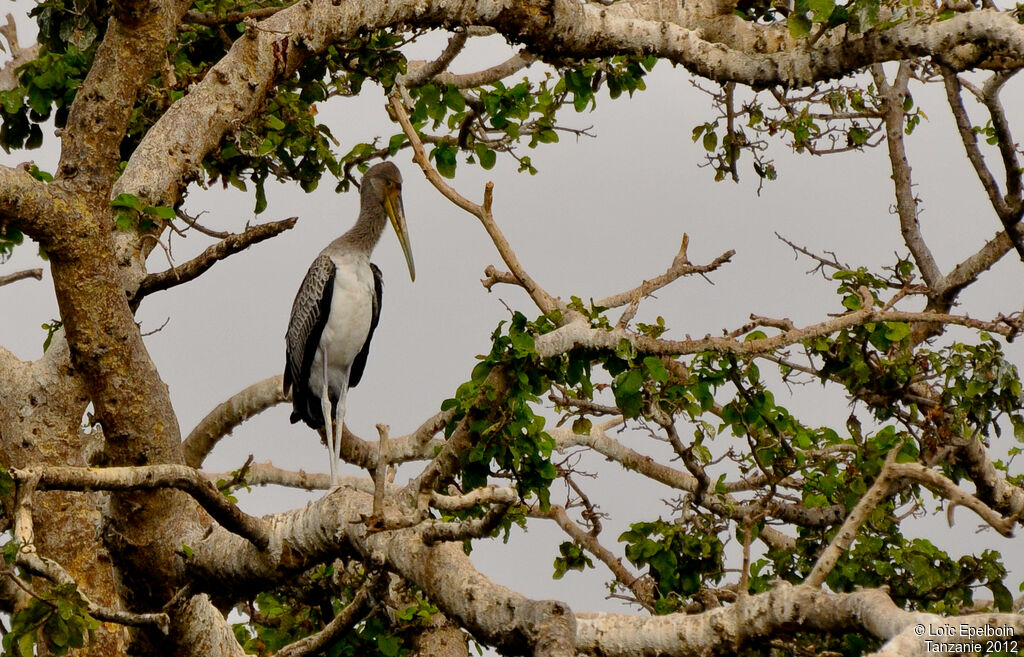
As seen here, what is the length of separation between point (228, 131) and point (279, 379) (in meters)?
2.73

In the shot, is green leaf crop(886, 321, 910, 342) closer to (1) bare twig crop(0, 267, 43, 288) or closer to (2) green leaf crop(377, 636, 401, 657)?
(2) green leaf crop(377, 636, 401, 657)

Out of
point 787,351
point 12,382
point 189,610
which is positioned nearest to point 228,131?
point 12,382

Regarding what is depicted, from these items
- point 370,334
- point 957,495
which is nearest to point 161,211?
point 957,495

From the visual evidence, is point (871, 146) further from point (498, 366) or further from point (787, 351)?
point (498, 366)

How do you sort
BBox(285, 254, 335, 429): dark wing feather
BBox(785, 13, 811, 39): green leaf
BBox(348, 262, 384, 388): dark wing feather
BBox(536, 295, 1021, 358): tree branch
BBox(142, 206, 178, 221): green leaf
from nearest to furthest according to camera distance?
1. BBox(142, 206, 178, 221): green leaf
2. BBox(536, 295, 1021, 358): tree branch
3. BBox(785, 13, 811, 39): green leaf
4. BBox(285, 254, 335, 429): dark wing feather
5. BBox(348, 262, 384, 388): dark wing feather

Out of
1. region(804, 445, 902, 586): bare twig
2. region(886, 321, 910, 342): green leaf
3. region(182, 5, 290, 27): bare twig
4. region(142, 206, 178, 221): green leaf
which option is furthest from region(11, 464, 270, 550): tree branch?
region(886, 321, 910, 342): green leaf

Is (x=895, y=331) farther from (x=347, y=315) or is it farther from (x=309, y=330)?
(x=309, y=330)

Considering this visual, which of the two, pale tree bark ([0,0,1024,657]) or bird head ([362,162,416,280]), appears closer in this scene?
pale tree bark ([0,0,1024,657])

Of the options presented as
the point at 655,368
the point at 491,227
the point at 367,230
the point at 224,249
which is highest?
the point at 367,230

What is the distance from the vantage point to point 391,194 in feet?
32.5

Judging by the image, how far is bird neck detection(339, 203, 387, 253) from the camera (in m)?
9.62

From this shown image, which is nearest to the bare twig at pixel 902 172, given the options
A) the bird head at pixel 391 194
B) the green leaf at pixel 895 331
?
the green leaf at pixel 895 331

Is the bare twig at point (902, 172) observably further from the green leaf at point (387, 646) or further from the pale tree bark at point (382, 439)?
the green leaf at point (387, 646)

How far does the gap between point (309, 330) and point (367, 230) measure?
0.86 metres
